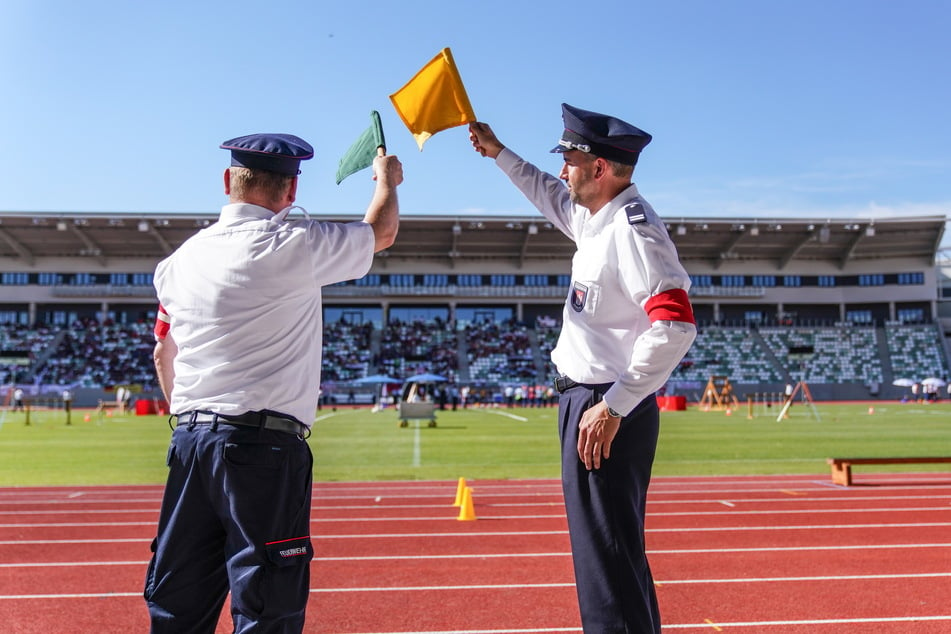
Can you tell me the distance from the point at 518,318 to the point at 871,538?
5904 centimetres

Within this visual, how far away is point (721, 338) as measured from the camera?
2527 inches

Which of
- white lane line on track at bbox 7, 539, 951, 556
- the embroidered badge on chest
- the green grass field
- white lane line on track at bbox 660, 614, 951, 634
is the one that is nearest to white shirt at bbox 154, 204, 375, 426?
the embroidered badge on chest

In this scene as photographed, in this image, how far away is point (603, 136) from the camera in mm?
3371

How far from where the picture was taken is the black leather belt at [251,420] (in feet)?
9.85

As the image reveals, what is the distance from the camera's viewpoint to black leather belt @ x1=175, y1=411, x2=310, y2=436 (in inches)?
118

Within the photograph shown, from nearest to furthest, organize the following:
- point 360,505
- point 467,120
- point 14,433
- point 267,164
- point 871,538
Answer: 1. point 267,164
2. point 467,120
3. point 871,538
4. point 360,505
5. point 14,433

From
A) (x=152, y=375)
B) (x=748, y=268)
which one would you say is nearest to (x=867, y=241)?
(x=748, y=268)

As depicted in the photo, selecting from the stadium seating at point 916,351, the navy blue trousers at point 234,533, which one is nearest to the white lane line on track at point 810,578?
the navy blue trousers at point 234,533

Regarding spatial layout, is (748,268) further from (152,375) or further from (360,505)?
(360,505)

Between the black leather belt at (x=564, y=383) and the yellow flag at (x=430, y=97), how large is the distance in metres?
1.20

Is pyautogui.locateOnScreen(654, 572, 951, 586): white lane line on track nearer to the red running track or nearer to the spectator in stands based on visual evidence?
the red running track

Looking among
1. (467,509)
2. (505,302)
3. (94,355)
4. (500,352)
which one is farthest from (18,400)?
(467,509)

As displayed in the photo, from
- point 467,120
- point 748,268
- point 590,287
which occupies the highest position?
point 748,268

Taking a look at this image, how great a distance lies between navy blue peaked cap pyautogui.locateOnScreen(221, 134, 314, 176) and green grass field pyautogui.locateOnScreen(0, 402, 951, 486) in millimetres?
10928
